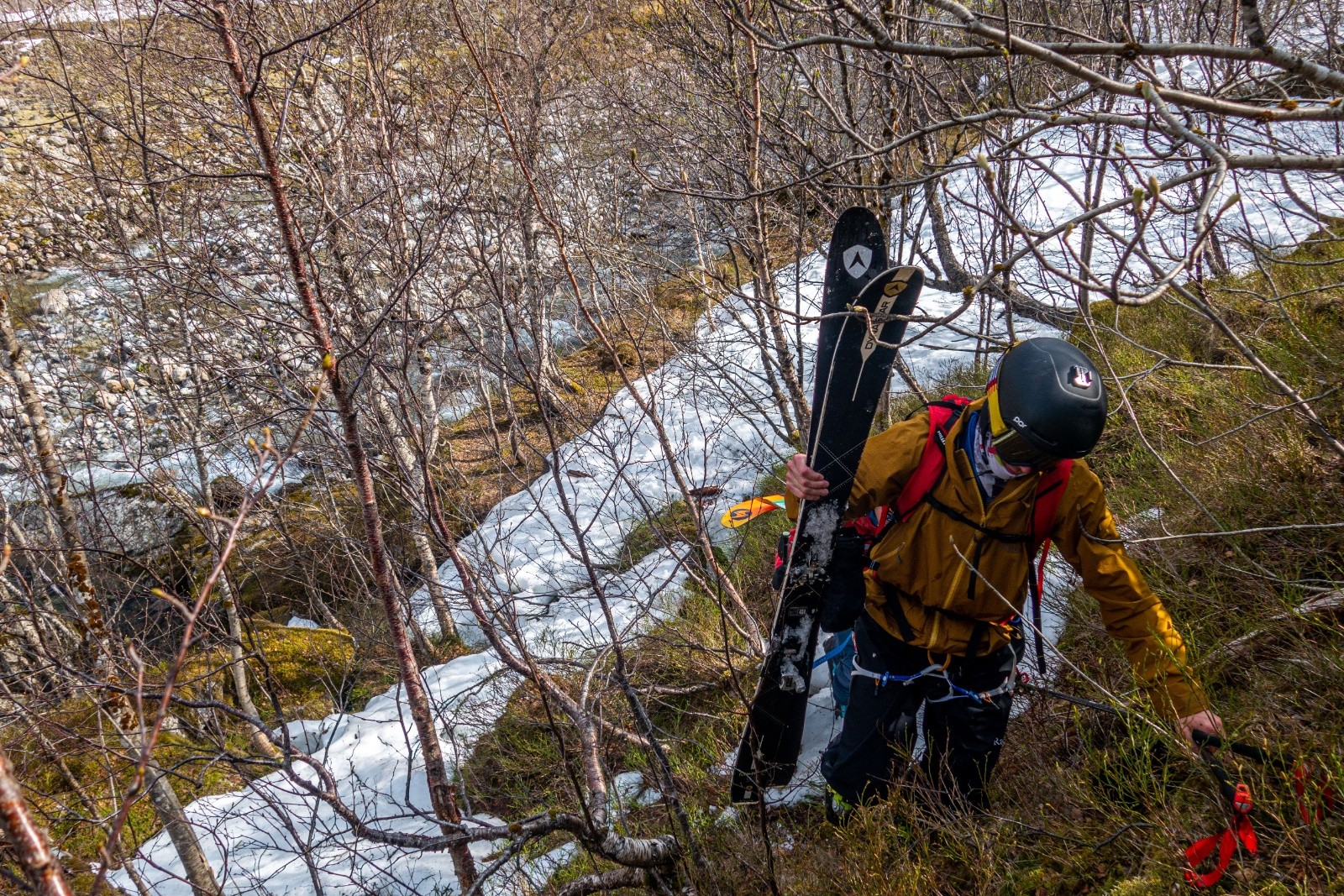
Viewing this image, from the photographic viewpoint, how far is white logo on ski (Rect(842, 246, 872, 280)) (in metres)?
3.00

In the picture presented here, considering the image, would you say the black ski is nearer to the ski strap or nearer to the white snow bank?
the white snow bank

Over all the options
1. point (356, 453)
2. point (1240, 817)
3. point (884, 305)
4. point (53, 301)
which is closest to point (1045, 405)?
point (884, 305)

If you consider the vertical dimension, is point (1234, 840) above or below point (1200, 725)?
below

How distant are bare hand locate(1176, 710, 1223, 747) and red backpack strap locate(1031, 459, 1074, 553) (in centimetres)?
65

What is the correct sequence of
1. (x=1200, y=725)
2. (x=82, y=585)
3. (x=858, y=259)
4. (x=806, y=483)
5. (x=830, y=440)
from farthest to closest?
(x=82, y=585) < (x=858, y=259) < (x=830, y=440) < (x=806, y=483) < (x=1200, y=725)

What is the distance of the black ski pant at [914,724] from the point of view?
262cm

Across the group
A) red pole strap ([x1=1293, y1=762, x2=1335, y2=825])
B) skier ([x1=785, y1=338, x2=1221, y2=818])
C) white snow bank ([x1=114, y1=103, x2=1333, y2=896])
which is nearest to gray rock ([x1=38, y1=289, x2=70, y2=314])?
white snow bank ([x1=114, y1=103, x2=1333, y2=896])

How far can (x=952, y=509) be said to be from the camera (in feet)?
8.04

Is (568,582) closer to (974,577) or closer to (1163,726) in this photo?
(974,577)

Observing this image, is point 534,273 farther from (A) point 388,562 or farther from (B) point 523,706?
(A) point 388,562

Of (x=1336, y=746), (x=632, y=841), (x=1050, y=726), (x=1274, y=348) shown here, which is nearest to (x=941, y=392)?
(x=1274, y=348)

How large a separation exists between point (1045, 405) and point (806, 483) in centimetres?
81

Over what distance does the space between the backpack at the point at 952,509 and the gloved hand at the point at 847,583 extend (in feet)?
0.35

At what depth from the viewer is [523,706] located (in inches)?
196
